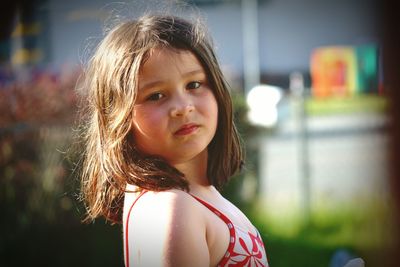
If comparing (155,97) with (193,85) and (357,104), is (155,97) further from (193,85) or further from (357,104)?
(357,104)

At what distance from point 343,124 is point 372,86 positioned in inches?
14.3

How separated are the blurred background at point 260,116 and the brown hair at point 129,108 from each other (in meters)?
0.16

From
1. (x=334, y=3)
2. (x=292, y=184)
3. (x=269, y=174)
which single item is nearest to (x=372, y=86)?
(x=334, y=3)

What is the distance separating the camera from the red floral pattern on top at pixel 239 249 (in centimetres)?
79

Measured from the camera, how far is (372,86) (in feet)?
4.62

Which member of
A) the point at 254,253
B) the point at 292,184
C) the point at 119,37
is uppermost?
the point at 119,37

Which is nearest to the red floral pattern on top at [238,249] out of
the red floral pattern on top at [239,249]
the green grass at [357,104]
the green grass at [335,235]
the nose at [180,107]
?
the red floral pattern on top at [239,249]

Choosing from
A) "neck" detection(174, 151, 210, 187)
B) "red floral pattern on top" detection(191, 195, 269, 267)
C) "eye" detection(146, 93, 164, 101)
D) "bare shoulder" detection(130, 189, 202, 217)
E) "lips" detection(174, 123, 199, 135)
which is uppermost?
"eye" detection(146, 93, 164, 101)

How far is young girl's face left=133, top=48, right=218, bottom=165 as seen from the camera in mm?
789

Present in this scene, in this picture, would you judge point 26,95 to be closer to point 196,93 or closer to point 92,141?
point 92,141

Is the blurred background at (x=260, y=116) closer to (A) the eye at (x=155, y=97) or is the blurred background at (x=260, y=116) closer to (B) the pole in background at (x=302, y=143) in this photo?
(B) the pole in background at (x=302, y=143)

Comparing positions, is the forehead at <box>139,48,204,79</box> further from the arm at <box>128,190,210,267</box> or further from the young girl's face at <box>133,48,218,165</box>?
the arm at <box>128,190,210,267</box>

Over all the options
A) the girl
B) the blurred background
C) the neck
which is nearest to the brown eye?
the girl

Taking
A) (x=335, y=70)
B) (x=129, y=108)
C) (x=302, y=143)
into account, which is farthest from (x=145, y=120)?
(x=302, y=143)
